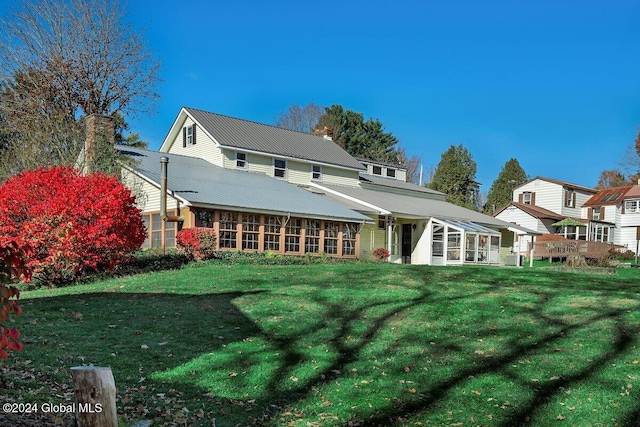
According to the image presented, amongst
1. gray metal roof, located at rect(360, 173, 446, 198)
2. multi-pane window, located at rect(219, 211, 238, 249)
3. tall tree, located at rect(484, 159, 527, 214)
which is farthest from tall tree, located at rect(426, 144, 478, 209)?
multi-pane window, located at rect(219, 211, 238, 249)

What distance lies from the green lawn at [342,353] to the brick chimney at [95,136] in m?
12.0

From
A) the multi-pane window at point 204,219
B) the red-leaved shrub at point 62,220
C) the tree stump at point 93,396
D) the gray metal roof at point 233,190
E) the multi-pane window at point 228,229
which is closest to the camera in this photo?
the tree stump at point 93,396

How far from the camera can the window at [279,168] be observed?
3120cm

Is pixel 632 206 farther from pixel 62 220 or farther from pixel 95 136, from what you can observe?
pixel 62 220

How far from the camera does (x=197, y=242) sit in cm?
2048

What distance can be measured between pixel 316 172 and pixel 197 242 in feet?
45.2

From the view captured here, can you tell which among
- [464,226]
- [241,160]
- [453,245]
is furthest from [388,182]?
[241,160]

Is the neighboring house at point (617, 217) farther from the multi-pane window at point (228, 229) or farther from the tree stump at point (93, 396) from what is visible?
the tree stump at point (93, 396)

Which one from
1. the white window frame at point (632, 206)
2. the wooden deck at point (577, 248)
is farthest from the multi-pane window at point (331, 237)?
the white window frame at point (632, 206)

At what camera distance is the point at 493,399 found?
6.74m

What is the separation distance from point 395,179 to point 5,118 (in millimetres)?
25524

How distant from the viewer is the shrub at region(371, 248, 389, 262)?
2800 cm

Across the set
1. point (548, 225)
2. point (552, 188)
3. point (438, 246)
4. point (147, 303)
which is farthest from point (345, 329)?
point (552, 188)

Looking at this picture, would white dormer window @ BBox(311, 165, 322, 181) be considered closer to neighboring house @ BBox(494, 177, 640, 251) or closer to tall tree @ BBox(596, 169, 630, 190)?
neighboring house @ BBox(494, 177, 640, 251)
